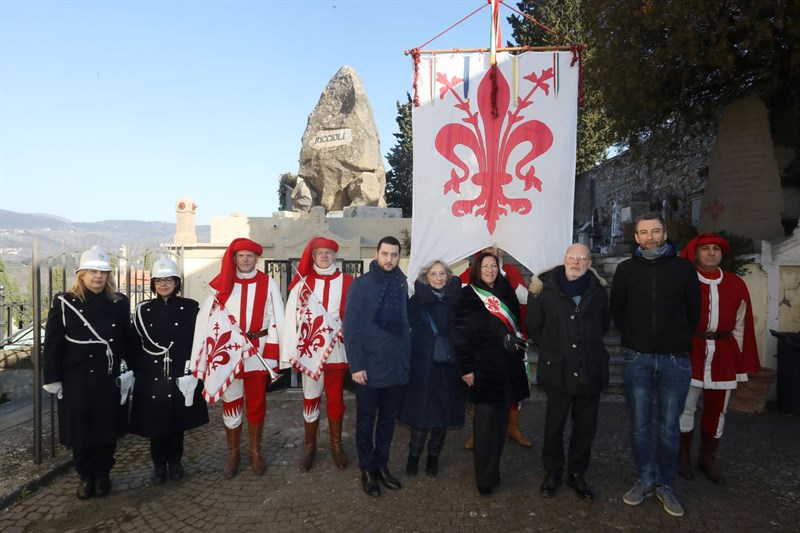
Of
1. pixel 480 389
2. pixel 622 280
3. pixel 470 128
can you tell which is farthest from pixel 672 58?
pixel 480 389

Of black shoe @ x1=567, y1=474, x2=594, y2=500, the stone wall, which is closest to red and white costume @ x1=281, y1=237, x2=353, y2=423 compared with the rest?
black shoe @ x1=567, y1=474, x2=594, y2=500

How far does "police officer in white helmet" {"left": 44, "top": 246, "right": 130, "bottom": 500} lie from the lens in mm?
3398

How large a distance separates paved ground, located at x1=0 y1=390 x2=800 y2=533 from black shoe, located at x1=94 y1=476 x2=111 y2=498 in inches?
2.3

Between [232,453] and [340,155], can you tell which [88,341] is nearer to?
[232,453]

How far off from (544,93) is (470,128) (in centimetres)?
95

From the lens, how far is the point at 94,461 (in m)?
3.61

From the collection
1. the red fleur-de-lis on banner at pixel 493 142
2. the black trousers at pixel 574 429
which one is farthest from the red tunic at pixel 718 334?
the red fleur-de-lis on banner at pixel 493 142

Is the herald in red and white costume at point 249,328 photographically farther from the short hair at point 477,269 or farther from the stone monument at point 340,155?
the stone monument at point 340,155

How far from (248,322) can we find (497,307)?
2055mm

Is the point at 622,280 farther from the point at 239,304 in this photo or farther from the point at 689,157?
the point at 689,157

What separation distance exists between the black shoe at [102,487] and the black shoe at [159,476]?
306 millimetres

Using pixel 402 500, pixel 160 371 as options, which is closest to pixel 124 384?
pixel 160 371

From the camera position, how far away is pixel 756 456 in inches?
168

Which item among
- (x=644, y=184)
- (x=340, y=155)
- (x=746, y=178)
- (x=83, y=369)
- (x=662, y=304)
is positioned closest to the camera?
(x=662, y=304)
